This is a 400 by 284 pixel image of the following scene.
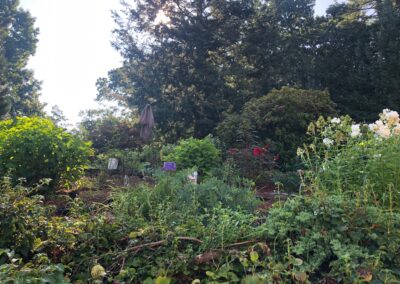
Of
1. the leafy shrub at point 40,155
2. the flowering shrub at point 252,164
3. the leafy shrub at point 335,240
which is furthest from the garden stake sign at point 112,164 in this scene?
the leafy shrub at point 335,240

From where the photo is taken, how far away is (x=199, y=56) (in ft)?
50.9

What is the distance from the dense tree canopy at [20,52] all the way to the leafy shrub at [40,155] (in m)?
21.1

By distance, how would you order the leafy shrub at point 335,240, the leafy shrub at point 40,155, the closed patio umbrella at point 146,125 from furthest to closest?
the closed patio umbrella at point 146,125 < the leafy shrub at point 40,155 < the leafy shrub at point 335,240

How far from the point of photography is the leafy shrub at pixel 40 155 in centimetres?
407

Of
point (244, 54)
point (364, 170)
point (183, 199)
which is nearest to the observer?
point (364, 170)

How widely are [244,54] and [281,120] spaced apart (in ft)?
29.2

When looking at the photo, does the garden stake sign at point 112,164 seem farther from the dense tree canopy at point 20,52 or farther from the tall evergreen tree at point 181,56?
the dense tree canopy at point 20,52

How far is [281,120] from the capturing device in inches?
309

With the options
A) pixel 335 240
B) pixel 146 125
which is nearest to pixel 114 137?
pixel 146 125

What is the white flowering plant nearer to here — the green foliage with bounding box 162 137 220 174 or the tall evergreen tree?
the green foliage with bounding box 162 137 220 174

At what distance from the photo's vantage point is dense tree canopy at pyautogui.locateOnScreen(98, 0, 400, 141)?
13672 millimetres

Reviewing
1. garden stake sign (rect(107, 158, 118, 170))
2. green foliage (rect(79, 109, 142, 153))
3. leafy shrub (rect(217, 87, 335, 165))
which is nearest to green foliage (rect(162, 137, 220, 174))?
garden stake sign (rect(107, 158, 118, 170))

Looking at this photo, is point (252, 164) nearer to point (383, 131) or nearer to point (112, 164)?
point (112, 164)

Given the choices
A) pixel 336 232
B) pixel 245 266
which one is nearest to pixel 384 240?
pixel 336 232
